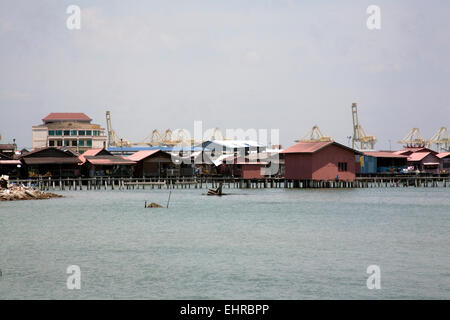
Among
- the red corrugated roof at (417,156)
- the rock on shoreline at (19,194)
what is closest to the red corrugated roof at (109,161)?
the rock on shoreline at (19,194)

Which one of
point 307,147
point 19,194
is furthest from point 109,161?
point 307,147

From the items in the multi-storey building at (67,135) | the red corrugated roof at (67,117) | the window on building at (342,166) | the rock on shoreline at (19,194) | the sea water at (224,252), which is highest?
the red corrugated roof at (67,117)

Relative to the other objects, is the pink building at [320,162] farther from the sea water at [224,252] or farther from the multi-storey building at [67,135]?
the multi-storey building at [67,135]

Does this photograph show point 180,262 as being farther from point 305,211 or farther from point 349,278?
point 305,211

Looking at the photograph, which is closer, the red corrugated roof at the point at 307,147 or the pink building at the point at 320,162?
the red corrugated roof at the point at 307,147

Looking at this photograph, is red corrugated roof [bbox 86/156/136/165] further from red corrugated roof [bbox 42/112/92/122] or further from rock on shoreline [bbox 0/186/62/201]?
red corrugated roof [bbox 42/112/92/122]

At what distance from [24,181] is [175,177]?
19.7m

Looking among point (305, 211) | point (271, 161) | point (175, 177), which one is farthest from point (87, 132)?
point (305, 211)

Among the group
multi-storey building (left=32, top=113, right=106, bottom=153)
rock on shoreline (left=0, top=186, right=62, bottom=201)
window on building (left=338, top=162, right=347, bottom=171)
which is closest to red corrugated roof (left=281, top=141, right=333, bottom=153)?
window on building (left=338, top=162, right=347, bottom=171)

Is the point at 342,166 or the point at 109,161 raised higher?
the point at 109,161

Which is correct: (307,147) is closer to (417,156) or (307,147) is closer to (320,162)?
(320,162)

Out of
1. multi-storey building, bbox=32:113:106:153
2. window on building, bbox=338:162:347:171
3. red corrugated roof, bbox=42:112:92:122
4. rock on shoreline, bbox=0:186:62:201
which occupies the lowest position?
rock on shoreline, bbox=0:186:62:201

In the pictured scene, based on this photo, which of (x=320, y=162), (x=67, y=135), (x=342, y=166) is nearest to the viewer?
(x=320, y=162)

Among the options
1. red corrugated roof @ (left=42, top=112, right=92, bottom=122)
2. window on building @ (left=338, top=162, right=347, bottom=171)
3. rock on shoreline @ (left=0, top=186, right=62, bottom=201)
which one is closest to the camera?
rock on shoreline @ (left=0, top=186, right=62, bottom=201)
